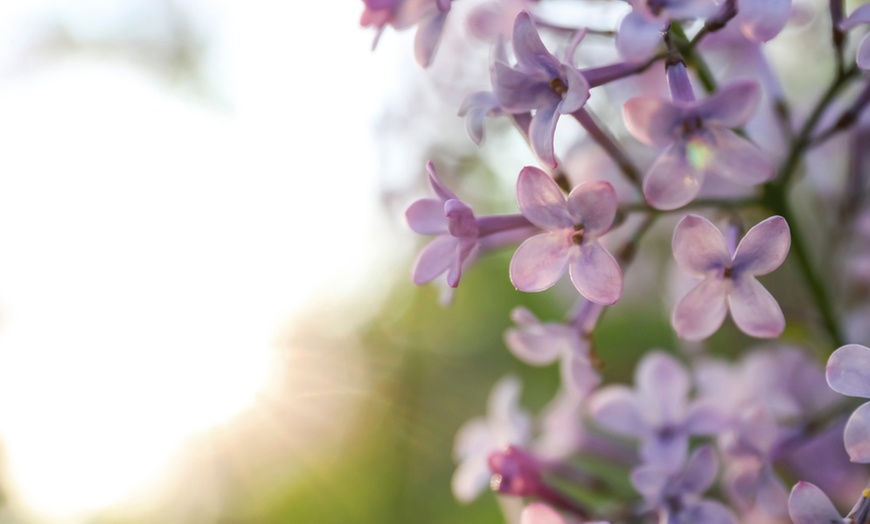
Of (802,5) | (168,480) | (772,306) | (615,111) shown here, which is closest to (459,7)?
(615,111)

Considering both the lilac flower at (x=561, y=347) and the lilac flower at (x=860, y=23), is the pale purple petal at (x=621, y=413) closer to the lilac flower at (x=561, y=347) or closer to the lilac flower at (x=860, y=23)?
the lilac flower at (x=561, y=347)

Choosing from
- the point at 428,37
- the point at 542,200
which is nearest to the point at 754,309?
the point at 542,200

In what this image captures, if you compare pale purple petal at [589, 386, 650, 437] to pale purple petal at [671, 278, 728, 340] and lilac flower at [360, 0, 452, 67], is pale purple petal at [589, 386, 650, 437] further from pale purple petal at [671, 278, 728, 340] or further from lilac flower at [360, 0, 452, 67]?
lilac flower at [360, 0, 452, 67]

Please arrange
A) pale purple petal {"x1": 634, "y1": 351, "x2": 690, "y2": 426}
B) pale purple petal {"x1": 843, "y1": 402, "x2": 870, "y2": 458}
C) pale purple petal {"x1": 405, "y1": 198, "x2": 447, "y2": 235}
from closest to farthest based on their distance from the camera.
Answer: pale purple petal {"x1": 843, "y1": 402, "x2": 870, "y2": 458} < pale purple petal {"x1": 405, "y1": 198, "x2": 447, "y2": 235} < pale purple petal {"x1": 634, "y1": 351, "x2": 690, "y2": 426}

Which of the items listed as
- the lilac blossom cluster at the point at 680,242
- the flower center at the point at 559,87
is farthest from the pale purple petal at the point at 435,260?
the flower center at the point at 559,87

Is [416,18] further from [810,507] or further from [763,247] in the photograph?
[810,507]

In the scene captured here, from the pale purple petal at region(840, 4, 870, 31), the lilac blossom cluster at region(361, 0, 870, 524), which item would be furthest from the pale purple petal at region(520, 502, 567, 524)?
the pale purple petal at region(840, 4, 870, 31)

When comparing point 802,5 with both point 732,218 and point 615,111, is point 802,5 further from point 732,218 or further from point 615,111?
point 732,218

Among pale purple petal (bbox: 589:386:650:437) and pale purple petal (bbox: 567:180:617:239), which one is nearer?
pale purple petal (bbox: 567:180:617:239)
